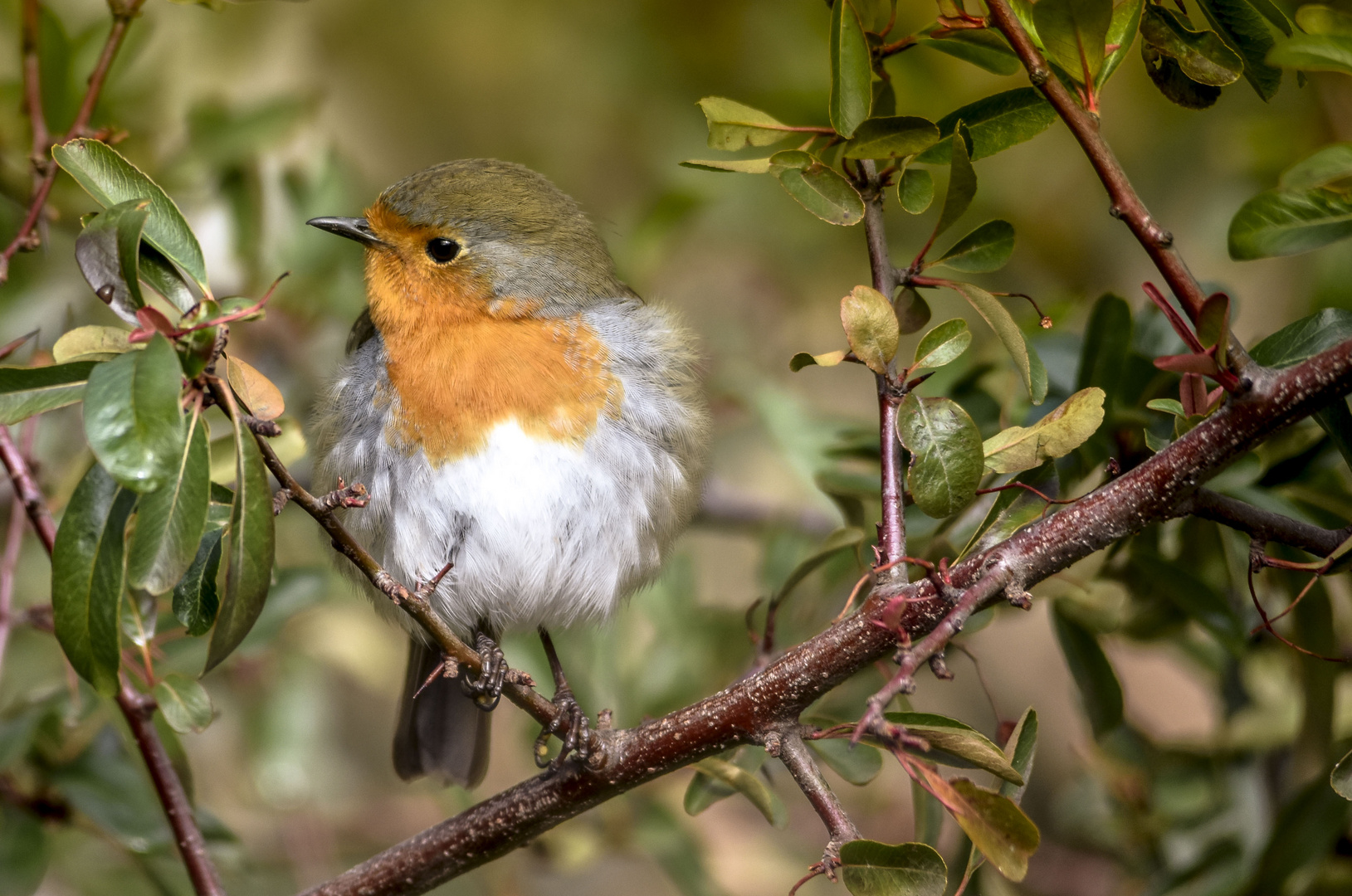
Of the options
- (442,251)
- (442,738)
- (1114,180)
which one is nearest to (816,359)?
(1114,180)

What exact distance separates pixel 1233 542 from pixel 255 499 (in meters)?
1.71

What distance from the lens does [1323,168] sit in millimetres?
1369

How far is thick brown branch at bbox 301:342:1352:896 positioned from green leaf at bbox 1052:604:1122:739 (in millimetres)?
629

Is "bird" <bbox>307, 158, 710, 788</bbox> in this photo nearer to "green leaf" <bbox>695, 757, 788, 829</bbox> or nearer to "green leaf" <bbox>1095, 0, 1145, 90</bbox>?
"green leaf" <bbox>695, 757, 788, 829</bbox>

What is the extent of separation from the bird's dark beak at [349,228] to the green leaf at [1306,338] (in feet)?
6.08

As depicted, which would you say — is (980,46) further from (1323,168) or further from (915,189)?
(1323,168)

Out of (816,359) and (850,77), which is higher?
(850,77)

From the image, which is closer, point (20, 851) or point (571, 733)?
point (571, 733)

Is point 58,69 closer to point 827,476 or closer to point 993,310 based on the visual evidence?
point 827,476

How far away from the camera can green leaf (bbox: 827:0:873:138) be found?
5.08ft

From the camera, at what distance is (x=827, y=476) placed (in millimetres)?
2320

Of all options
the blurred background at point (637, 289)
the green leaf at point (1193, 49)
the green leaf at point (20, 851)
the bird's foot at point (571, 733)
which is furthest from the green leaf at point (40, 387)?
the green leaf at point (1193, 49)

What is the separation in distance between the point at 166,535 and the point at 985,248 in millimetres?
1128

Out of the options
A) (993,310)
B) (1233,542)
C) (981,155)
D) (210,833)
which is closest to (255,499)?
(993,310)
